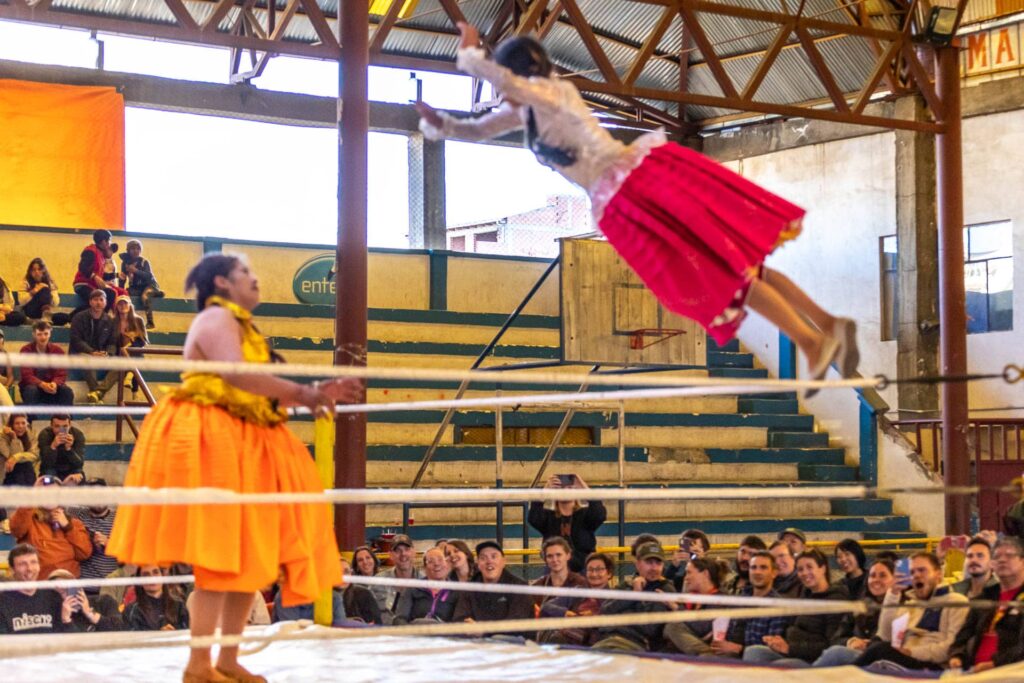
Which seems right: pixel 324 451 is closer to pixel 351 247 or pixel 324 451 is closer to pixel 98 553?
pixel 98 553

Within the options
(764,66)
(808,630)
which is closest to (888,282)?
(764,66)

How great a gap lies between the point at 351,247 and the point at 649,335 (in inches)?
133

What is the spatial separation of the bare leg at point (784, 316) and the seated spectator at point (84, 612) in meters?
3.37

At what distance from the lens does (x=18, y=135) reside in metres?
11.6

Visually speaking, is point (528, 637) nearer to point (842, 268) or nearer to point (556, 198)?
point (842, 268)

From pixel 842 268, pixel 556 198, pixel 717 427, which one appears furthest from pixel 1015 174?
pixel 556 198

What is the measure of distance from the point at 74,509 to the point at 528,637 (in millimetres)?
2948

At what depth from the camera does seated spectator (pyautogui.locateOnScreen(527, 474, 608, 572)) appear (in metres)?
6.80

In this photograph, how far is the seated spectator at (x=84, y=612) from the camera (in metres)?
5.52

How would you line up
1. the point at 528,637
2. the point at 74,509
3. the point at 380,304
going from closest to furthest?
the point at 528,637
the point at 74,509
the point at 380,304

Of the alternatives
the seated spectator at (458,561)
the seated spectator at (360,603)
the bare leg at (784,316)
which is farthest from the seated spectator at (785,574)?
the bare leg at (784,316)

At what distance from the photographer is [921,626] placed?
14.9 ft

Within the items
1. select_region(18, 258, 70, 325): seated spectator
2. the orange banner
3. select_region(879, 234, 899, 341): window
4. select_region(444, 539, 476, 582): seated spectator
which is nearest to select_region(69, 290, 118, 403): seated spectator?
select_region(18, 258, 70, 325): seated spectator

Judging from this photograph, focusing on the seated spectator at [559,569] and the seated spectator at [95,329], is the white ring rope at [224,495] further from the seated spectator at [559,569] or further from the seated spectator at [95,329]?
the seated spectator at [95,329]
